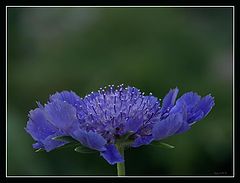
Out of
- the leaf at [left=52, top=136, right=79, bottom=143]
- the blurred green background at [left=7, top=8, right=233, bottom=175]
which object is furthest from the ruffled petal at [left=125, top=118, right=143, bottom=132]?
the blurred green background at [left=7, top=8, right=233, bottom=175]

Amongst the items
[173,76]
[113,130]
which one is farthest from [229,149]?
[113,130]

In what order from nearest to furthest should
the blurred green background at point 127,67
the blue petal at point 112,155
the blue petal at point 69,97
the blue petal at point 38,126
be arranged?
1. the blue petal at point 112,155
2. the blue petal at point 38,126
3. the blue petal at point 69,97
4. the blurred green background at point 127,67

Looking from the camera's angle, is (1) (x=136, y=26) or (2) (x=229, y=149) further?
(1) (x=136, y=26)

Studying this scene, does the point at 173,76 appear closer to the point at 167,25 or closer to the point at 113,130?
the point at 167,25

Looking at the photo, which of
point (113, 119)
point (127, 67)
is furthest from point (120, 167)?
point (127, 67)

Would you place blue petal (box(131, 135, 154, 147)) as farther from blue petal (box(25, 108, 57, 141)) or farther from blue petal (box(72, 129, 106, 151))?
blue petal (box(25, 108, 57, 141))

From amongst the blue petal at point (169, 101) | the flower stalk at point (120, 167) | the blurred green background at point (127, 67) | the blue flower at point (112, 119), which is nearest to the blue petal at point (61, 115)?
the blue flower at point (112, 119)

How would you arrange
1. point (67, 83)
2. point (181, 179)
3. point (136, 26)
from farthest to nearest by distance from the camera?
point (136, 26) < point (67, 83) < point (181, 179)

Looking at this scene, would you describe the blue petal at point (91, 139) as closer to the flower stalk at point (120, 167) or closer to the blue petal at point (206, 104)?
the flower stalk at point (120, 167)
